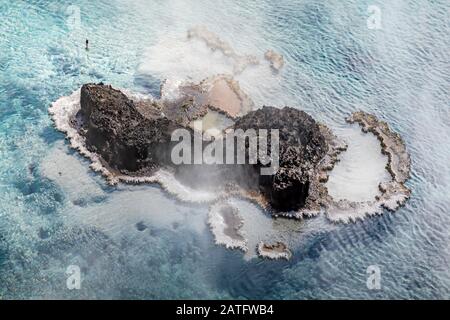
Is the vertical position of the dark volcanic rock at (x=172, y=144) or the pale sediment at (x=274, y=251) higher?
the dark volcanic rock at (x=172, y=144)

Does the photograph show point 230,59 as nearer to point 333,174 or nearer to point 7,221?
point 333,174

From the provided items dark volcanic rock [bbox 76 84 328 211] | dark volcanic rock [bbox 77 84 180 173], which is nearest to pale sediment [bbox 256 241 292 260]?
dark volcanic rock [bbox 76 84 328 211]

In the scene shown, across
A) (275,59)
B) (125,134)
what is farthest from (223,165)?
(275,59)

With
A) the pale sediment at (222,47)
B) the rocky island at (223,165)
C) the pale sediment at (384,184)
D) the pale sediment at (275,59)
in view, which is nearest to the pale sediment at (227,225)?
the rocky island at (223,165)

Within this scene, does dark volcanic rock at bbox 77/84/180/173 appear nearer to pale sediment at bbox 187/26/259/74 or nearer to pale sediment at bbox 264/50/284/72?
pale sediment at bbox 187/26/259/74

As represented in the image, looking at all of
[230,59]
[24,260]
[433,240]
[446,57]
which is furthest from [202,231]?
[446,57]

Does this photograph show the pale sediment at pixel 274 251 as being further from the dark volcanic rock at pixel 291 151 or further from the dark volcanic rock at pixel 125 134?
the dark volcanic rock at pixel 125 134
